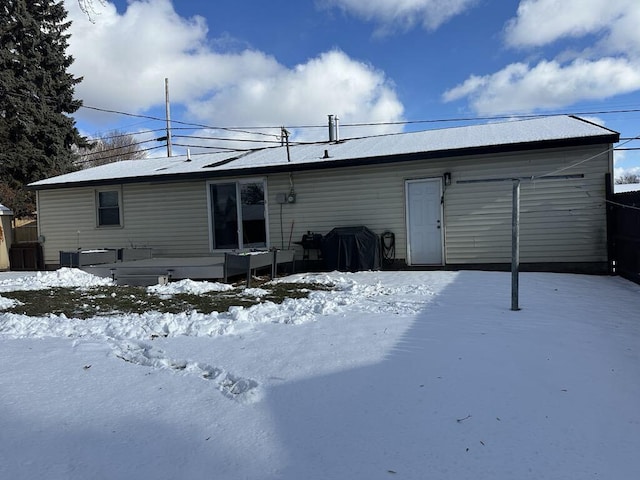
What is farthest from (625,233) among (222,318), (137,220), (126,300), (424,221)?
(137,220)

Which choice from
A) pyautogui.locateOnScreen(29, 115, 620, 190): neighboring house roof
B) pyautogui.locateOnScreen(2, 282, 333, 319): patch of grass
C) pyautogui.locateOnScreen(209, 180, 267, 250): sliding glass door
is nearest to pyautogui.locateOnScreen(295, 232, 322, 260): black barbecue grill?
pyautogui.locateOnScreen(209, 180, 267, 250): sliding glass door

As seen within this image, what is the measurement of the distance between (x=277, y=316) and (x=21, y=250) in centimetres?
1154

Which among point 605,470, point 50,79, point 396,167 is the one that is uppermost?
point 50,79

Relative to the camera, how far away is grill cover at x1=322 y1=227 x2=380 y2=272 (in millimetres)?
10055

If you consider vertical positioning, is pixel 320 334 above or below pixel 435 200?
below

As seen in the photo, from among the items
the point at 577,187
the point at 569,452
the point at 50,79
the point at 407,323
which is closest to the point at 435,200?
the point at 577,187

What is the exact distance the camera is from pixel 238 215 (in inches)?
459

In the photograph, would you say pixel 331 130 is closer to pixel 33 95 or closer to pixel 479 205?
pixel 479 205

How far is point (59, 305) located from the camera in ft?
21.6

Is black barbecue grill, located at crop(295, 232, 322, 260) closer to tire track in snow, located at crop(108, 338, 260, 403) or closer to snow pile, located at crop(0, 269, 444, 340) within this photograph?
snow pile, located at crop(0, 269, 444, 340)

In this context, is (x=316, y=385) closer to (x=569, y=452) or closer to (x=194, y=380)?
(x=194, y=380)

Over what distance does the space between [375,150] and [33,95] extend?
66.8ft

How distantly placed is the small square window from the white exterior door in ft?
25.4

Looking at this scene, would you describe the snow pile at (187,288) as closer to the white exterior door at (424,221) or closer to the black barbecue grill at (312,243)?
the black barbecue grill at (312,243)
